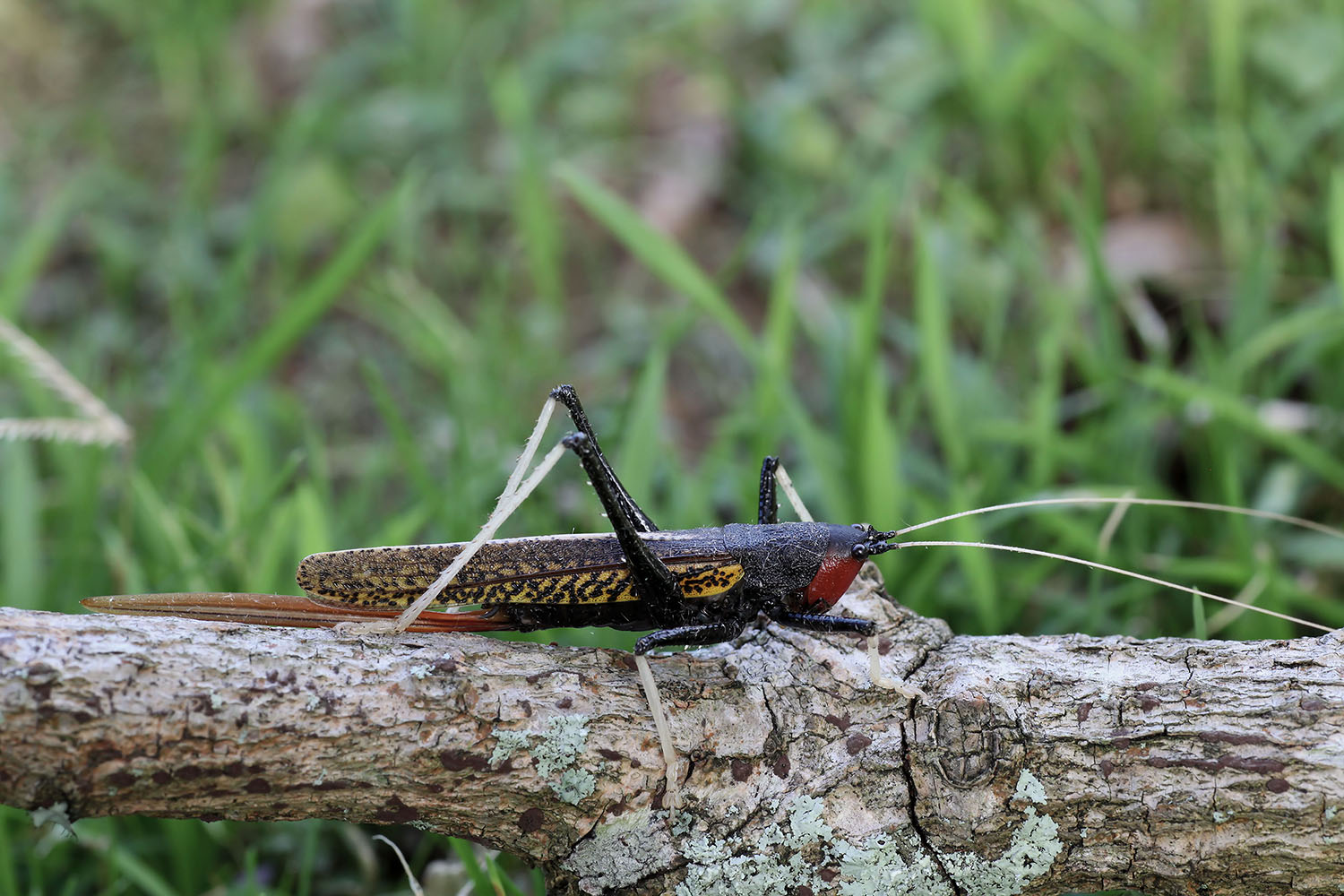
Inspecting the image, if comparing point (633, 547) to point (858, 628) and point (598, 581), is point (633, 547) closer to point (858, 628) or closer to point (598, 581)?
point (598, 581)

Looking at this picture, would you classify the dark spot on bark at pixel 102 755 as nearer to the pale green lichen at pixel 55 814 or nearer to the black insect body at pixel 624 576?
the pale green lichen at pixel 55 814

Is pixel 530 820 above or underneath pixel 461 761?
underneath

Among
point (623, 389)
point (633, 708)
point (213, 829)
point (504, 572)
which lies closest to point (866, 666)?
point (633, 708)

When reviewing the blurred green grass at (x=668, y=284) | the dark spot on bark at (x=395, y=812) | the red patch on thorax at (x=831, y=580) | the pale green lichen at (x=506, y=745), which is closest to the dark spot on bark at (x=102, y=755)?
the dark spot on bark at (x=395, y=812)

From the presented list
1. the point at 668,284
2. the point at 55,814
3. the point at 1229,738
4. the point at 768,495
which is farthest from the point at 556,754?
the point at 668,284

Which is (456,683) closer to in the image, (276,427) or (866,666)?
(866,666)

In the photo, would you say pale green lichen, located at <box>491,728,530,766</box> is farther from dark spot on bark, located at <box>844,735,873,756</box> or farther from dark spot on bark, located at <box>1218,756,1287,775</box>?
dark spot on bark, located at <box>1218,756,1287,775</box>
